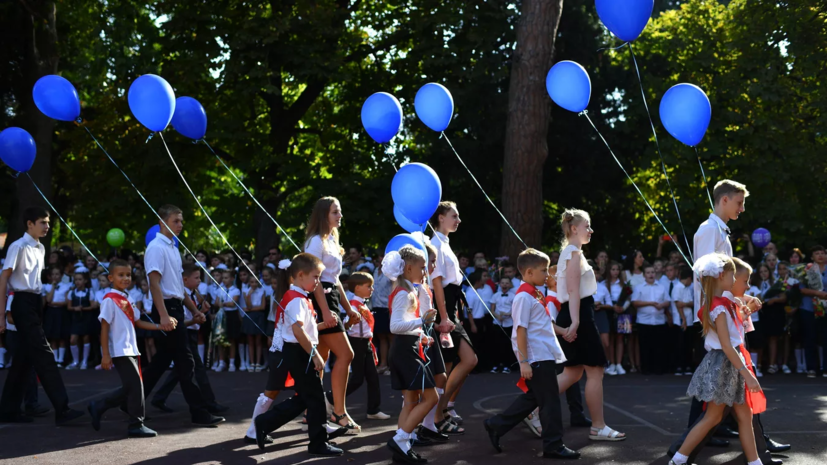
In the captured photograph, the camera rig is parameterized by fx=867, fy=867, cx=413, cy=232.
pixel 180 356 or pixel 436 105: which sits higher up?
pixel 436 105

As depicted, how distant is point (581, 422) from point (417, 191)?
8.54 feet

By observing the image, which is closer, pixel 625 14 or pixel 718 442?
pixel 718 442

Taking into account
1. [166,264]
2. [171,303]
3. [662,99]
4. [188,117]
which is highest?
[188,117]

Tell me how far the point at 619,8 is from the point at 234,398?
6138 mm

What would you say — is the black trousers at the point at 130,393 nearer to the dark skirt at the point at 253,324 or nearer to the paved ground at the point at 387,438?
the paved ground at the point at 387,438

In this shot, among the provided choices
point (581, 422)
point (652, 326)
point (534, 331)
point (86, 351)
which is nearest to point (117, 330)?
point (534, 331)

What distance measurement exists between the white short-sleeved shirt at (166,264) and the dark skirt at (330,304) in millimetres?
1455

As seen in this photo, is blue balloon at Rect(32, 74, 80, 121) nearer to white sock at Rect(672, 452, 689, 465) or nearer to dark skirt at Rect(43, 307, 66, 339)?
dark skirt at Rect(43, 307, 66, 339)

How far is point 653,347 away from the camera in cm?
1325

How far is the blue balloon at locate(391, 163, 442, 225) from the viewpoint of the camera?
7727 mm

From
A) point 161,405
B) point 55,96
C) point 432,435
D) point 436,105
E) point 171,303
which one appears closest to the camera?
point 432,435

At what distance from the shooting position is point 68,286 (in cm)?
1497

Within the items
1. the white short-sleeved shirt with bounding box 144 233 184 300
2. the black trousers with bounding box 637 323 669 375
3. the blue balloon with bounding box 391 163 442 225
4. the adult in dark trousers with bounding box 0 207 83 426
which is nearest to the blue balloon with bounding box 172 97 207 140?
the adult in dark trousers with bounding box 0 207 83 426

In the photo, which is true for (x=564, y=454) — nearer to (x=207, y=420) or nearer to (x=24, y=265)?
(x=207, y=420)
